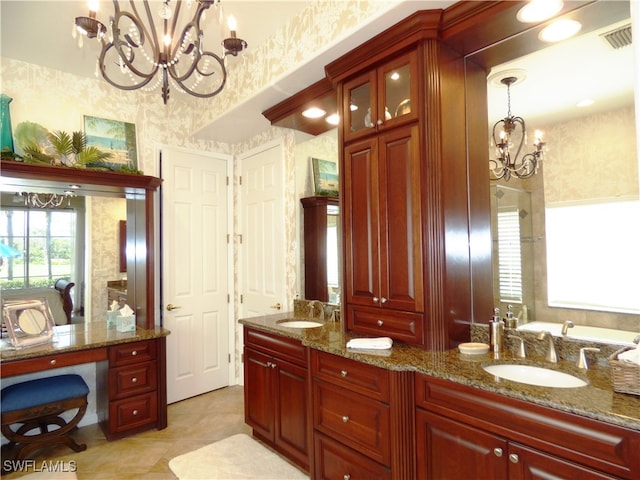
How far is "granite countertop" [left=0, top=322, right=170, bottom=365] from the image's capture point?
2.53 m

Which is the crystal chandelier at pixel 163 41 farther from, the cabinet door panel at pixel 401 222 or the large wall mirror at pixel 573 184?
the large wall mirror at pixel 573 184

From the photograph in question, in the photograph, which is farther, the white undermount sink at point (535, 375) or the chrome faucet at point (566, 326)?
the chrome faucet at point (566, 326)

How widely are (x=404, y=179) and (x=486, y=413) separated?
1168 mm

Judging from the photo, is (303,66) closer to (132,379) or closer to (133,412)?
(132,379)

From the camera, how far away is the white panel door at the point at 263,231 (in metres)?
3.46

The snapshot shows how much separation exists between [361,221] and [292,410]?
1325 millimetres

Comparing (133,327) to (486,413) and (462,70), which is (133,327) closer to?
(486,413)

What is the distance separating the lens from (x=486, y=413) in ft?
4.72

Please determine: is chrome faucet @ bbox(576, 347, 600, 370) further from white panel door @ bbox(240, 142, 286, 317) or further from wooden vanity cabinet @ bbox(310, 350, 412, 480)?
white panel door @ bbox(240, 142, 286, 317)

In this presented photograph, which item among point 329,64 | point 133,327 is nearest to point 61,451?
point 133,327

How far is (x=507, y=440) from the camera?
1378 millimetres

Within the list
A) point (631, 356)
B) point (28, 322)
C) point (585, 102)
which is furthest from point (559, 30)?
point (28, 322)

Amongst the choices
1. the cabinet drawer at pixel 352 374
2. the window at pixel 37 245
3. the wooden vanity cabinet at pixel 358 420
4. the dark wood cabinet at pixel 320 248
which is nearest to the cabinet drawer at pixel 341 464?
the wooden vanity cabinet at pixel 358 420

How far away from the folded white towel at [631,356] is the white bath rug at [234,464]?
75.4 inches
